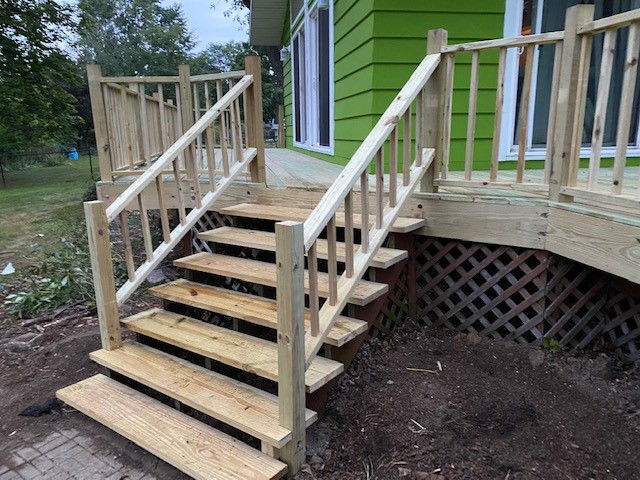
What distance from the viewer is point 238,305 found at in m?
2.77

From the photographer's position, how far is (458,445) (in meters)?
2.11

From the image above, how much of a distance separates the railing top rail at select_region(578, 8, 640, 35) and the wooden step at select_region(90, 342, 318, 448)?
6.94 feet

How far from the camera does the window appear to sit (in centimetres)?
611

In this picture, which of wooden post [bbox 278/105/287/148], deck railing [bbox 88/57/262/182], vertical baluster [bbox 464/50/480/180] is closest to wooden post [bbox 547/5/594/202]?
vertical baluster [bbox 464/50/480/180]

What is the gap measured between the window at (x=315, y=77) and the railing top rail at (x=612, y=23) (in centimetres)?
363

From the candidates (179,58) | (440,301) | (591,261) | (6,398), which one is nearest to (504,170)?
(440,301)

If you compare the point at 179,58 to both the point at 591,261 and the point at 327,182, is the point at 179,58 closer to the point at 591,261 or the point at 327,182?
the point at 327,182

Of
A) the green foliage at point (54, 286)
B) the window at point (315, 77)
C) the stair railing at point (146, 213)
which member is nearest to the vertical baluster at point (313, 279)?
the stair railing at point (146, 213)

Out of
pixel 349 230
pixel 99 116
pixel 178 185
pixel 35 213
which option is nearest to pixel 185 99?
pixel 99 116

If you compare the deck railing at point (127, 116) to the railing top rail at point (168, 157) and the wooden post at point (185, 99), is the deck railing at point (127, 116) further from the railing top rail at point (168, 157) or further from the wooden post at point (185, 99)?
the railing top rail at point (168, 157)

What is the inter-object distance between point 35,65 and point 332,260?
39.7ft

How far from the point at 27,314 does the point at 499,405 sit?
3633mm

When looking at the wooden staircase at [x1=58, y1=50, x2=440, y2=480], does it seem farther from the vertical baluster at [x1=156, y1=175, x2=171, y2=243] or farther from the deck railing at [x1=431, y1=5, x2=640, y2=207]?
the deck railing at [x1=431, y1=5, x2=640, y2=207]

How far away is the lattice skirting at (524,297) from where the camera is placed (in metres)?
2.71
